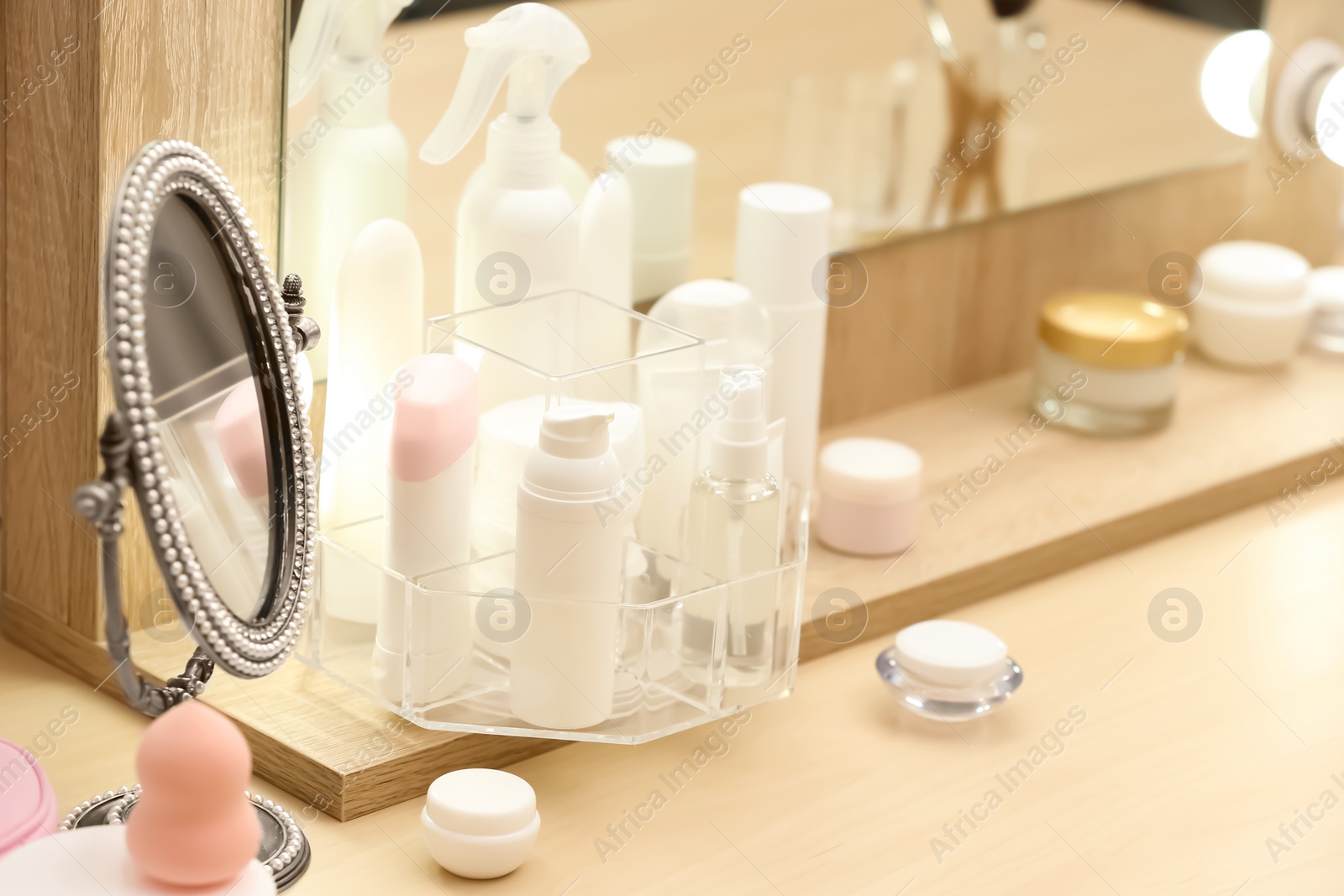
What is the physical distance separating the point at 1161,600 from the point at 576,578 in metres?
0.34

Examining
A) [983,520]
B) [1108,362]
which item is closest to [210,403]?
[983,520]

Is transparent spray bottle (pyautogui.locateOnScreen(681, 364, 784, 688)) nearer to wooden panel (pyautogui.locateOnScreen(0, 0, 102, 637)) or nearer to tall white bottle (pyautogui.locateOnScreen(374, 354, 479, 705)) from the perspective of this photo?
tall white bottle (pyautogui.locateOnScreen(374, 354, 479, 705))

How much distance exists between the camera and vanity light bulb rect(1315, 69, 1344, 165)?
1098 mm

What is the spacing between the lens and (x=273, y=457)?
562mm

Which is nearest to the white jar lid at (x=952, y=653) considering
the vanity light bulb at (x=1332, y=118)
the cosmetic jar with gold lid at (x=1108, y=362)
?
the cosmetic jar with gold lid at (x=1108, y=362)

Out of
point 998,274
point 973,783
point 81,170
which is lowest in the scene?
point 973,783

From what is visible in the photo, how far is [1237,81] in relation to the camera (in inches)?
42.4

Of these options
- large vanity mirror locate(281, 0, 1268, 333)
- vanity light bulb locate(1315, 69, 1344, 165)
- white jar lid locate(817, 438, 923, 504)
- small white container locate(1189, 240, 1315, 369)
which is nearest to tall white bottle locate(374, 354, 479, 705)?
large vanity mirror locate(281, 0, 1268, 333)

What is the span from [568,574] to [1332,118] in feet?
2.42

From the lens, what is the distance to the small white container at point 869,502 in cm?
81

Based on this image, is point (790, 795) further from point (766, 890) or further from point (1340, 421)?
point (1340, 421)

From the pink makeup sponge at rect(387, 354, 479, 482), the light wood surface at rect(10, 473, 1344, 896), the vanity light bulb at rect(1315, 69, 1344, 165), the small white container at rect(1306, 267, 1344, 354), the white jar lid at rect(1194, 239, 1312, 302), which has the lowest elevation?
the light wood surface at rect(10, 473, 1344, 896)

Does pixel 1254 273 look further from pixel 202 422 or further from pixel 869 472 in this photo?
pixel 202 422

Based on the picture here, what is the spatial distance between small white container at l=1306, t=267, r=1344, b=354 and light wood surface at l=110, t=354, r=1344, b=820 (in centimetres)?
1
